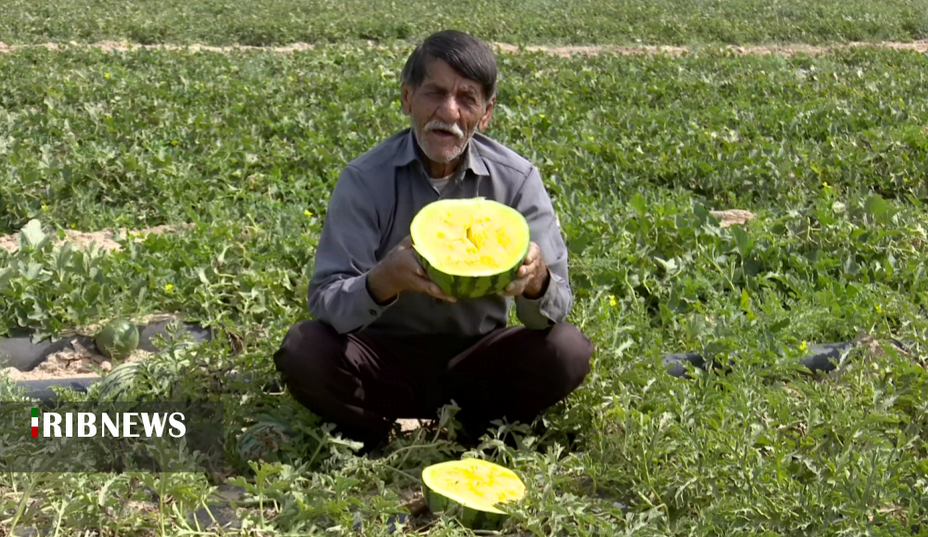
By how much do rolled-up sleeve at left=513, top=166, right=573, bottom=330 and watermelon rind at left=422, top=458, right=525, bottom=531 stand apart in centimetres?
52

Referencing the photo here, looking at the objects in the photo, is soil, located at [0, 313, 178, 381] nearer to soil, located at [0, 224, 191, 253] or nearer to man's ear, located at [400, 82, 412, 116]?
soil, located at [0, 224, 191, 253]

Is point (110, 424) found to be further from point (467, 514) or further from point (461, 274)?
point (461, 274)

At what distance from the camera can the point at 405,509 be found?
2.81 m

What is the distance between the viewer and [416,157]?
3.14m

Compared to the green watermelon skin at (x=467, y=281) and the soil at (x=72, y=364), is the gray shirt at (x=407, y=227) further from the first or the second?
the soil at (x=72, y=364)

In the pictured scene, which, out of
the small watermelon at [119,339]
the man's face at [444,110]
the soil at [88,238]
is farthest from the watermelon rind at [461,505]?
the soil at [88,238]

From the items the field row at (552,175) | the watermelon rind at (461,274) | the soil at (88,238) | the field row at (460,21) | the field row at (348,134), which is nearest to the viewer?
the watermelon rind at (461,274)

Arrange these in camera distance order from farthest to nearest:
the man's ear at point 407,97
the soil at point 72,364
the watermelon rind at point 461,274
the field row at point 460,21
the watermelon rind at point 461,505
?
the field row at point 460,21 < the soil at point 72,364 < the man's ear at point 407,97 < the watermelon rind at point 461,505 < the watermelon rind at point 461,274

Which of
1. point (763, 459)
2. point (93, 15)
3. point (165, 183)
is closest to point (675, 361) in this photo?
point (763, 459)

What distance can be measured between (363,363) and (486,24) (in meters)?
14.6

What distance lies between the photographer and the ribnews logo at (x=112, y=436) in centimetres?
298

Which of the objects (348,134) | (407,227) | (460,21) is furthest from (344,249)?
(460,21)

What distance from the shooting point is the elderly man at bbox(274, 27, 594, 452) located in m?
3.00

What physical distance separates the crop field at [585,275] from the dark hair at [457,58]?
1108 millimetres
